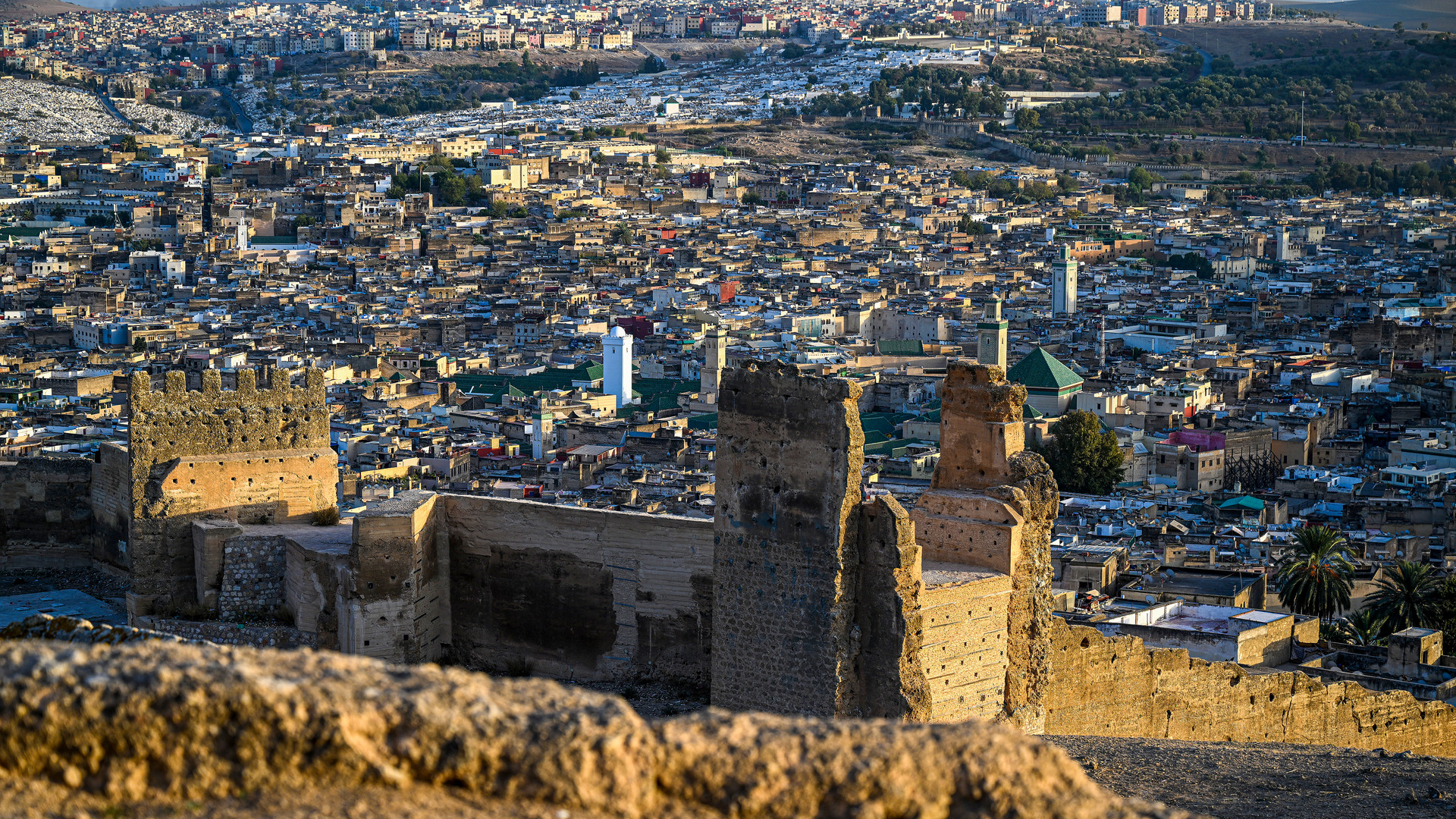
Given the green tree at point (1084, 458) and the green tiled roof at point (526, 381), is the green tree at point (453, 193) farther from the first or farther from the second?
the green tree at point (1084, 458)

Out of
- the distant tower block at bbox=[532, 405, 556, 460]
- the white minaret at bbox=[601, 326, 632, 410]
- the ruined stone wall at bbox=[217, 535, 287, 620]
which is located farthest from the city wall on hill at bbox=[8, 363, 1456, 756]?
the white minaret at bbox=[601, 326, 632, 410]

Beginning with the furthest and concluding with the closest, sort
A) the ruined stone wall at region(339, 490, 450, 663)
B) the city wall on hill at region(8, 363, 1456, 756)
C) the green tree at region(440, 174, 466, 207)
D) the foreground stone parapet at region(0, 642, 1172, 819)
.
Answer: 1. the green tree at region(440, 174, 466, 207)
2. the ruined stone wall at region(339, 490, 450, 663)
3. the city wall on hill at region(8, 363, 1456, 756)
4. the foreground stone parapet at region(0, 642, 1172, 819)

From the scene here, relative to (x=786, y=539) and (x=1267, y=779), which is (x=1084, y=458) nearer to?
(x=1267, y=779)

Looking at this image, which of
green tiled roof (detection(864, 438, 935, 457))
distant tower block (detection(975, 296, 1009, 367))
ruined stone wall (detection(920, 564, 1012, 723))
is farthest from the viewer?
distant tower block (detection(975, 296, 1009, 367))

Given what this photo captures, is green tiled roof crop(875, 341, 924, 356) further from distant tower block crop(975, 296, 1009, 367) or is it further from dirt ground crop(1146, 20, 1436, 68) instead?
dirt ground crop(1146, 20, 1436, 68)

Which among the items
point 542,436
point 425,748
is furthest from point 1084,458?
point 425,748

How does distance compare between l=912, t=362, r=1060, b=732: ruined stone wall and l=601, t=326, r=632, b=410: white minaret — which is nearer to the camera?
l=912, t=362, r=1060, b=732: ruined stone wall

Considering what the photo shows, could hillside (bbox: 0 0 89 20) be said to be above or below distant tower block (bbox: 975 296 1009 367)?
above
